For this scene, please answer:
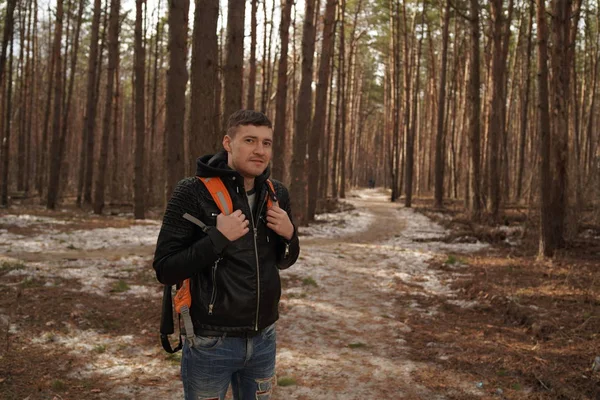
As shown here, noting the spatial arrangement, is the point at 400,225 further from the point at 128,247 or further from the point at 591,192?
the point at 128,247

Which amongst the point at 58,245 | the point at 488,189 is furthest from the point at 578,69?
the point at 58,245

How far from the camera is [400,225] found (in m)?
17.2

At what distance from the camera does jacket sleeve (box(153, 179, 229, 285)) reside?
1984mm

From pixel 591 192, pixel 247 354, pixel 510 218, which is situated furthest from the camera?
pixel 510 218

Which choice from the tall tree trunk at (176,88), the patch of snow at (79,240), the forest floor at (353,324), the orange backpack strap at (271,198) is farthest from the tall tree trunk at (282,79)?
the orange backpack strap at (271,198)

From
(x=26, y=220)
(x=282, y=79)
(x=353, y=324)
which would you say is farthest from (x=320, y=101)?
(x=353, y=324)

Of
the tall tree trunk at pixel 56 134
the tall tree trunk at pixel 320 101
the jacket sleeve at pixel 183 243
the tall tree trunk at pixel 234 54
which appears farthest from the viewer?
the tall tree trunk at pixel 56 134

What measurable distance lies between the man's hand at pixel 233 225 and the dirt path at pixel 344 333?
2595 mm

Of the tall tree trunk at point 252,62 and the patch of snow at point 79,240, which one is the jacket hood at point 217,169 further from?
the tall tree trunk at point 252,62

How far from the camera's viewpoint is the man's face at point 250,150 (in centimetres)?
219

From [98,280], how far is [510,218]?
12733 millimetres

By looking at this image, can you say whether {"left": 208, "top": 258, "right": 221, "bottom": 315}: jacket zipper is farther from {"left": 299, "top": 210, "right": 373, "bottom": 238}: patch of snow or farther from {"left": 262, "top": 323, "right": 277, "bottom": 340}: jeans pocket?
{"left": 299, "top": 210, "right": 373, "bottom": 238}: patch of snow

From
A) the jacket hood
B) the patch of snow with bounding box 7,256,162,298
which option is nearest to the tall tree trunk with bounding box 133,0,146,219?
the patch of snow with bounding box 7,256,162,298

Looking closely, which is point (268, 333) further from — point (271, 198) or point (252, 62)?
point (252, 62)
